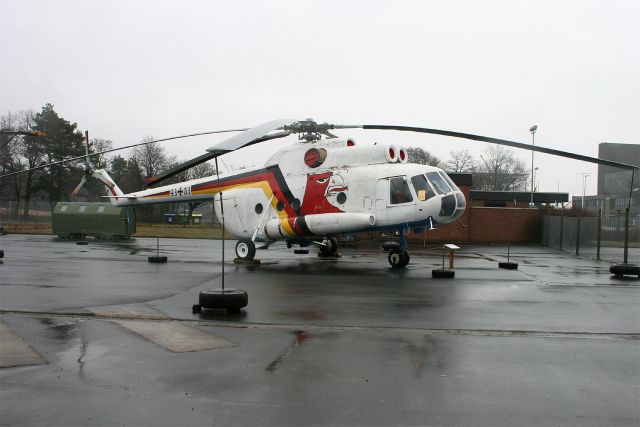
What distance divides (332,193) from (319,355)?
1114cm

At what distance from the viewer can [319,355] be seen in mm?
6461

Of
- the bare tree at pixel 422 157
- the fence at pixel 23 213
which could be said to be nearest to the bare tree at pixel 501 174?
the bare tree at pixel 422 157

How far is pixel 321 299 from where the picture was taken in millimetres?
10805

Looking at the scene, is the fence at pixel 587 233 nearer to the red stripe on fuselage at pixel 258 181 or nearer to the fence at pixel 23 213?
the red stripe on fuselage at pixel 258 181

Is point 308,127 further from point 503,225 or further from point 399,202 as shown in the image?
point 503,225

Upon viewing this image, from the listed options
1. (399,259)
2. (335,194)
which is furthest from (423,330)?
(335,194)

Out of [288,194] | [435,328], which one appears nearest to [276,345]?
[435,328]

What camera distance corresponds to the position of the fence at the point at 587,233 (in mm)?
26094

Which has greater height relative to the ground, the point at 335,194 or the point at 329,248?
the point at 335,194

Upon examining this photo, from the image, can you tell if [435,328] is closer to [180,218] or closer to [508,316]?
[508,316]

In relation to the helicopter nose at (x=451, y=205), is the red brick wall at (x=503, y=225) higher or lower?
lower

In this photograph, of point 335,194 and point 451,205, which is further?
point 335,194

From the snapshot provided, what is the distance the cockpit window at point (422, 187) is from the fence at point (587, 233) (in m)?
10.7

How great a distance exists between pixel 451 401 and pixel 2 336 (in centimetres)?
582
